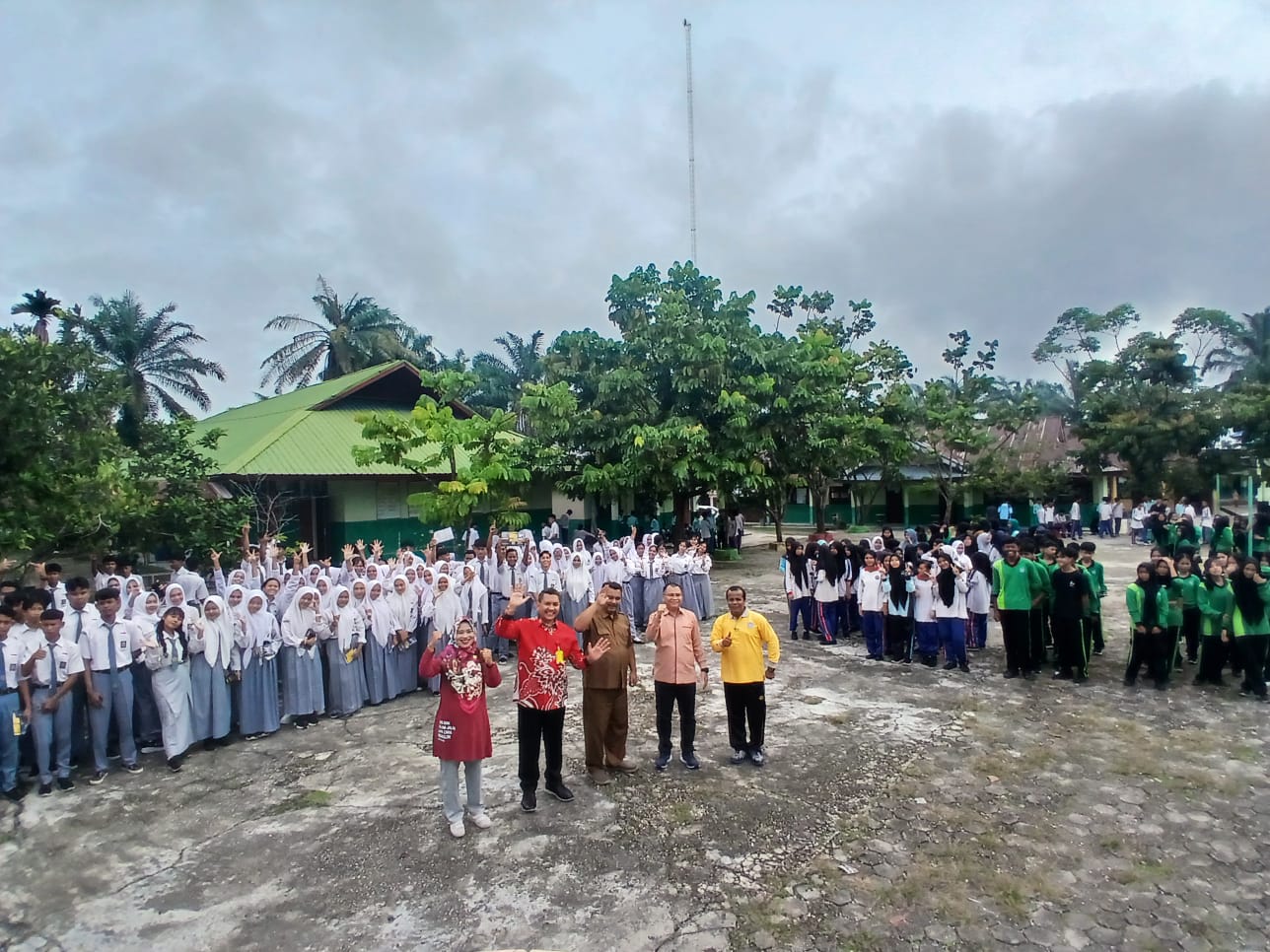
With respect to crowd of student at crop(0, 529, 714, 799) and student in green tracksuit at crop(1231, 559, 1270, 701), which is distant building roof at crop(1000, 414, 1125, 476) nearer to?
student in green tracksuit at crop(1231, 559, 1270, 701)

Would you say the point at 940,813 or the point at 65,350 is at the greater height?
the point at 65,350

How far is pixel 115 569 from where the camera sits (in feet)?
32.2

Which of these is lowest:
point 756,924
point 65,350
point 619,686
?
point 756,924

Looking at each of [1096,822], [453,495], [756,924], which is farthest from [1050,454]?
[756,924]

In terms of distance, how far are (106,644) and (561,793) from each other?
12.5ft

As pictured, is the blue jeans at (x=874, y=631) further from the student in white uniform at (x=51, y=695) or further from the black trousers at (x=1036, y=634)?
the student in white uniform at (x=51, y=695)

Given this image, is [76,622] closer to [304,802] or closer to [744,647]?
[304,802]

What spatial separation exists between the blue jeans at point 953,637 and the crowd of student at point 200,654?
191 inches

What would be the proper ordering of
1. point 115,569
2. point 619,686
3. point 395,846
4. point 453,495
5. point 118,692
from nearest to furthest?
1. point 395,846
2. point 619,686
3. point 118,692
4. point 115,569
5. point 453,495

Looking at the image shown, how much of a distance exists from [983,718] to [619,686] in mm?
3632

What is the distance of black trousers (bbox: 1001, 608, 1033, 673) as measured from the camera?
8.92m

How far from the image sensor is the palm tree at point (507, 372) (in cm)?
3375

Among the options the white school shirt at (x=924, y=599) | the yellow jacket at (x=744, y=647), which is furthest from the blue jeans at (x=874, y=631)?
the yellow jacket at (x=744, y=647)

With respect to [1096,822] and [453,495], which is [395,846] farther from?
[453,495]
